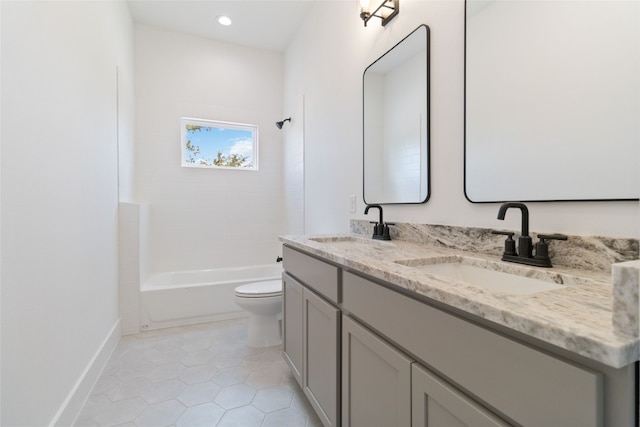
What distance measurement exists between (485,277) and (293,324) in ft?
3.57

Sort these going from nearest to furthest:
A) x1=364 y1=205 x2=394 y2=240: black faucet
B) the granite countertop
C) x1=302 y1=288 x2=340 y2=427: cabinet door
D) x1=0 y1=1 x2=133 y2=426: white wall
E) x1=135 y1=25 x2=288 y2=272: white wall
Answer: the granite countertop < x1=0 y1=1 x2=133 y2=426: white wall < x1=302 y1=288 x2=340 y2=427: cabinet door < x1=364 y1=205 x2=394 y2=240: black faucet < x1=135 y1=25 x2=288 y2=272: white wall

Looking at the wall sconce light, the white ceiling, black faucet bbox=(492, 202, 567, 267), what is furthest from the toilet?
the white ceiling

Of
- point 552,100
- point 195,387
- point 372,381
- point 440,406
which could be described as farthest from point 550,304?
point 195,387

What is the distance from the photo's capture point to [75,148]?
1561 mm

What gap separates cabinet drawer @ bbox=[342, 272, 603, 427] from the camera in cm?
44

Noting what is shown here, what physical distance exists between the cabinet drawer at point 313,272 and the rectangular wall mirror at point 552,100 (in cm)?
67

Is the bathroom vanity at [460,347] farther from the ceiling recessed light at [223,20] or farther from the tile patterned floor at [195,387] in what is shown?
the ceiling recessed light at [223,20]

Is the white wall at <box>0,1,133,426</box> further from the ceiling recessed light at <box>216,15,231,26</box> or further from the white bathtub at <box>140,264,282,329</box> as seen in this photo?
the ceiling recessed light at <box>216,15,231,26</box>

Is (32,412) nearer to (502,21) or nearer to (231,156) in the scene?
(502,21)

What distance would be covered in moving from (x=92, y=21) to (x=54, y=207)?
1.32 metres

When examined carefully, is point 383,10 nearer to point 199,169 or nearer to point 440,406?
point 440,406

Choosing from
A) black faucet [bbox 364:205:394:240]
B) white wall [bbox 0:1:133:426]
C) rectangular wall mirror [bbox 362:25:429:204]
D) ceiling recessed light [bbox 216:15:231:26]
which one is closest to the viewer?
white wall [bbox 0:1:133:426]

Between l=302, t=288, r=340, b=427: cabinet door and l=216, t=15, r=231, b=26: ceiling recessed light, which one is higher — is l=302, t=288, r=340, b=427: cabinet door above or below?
below

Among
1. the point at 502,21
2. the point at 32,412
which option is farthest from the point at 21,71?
the point at 502,21
